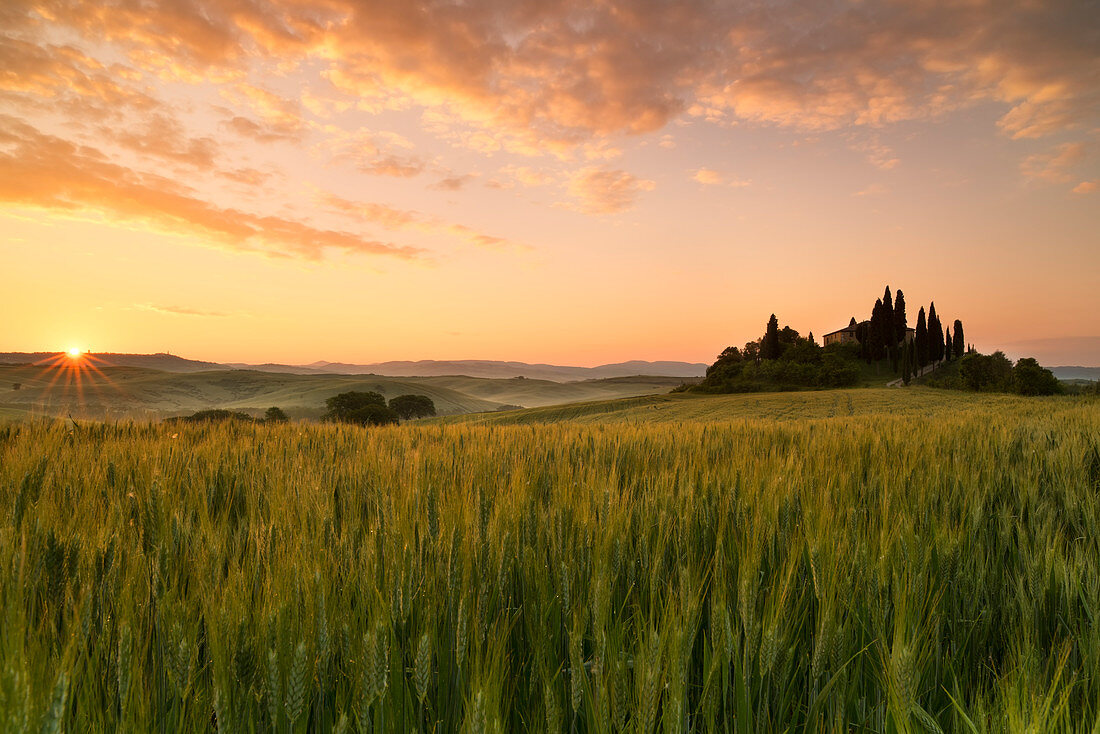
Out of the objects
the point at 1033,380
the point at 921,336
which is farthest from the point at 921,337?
the point at 1033,380

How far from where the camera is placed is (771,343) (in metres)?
85.1

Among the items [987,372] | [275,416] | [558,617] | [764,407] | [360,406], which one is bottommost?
[360,406]

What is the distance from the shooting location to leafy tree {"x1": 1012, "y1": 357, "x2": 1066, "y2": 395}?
181 feet

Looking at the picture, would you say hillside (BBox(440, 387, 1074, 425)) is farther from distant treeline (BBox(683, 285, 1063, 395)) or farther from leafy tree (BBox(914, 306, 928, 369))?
leafy tree (BBox(914, 306, 928, 369))

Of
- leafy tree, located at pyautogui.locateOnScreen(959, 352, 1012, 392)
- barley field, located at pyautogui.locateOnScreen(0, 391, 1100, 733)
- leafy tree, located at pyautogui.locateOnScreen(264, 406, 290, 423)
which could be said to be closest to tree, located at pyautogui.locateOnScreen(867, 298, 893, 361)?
leafy tree, located at pyautogui.locateOnScreen(959, 352, 1012, 392)

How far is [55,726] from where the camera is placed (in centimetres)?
74

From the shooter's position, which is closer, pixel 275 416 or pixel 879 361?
pixel 275 416

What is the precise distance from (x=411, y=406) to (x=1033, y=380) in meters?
72.7

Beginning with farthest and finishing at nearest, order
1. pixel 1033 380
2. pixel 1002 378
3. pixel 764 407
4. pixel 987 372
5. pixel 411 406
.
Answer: pixel 411 406
pixel 987 372
pixel 1002 378
pixel 1033 380
pixel 764 407

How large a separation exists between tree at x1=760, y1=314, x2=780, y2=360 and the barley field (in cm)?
8848

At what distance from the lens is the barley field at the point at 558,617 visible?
3.10 feet

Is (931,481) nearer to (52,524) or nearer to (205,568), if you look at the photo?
(205,568)

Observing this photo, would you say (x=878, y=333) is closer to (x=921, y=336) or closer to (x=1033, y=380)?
(x=921, y=336)

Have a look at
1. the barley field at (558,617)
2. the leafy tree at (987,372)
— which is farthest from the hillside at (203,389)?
the barley field at (558,617)
